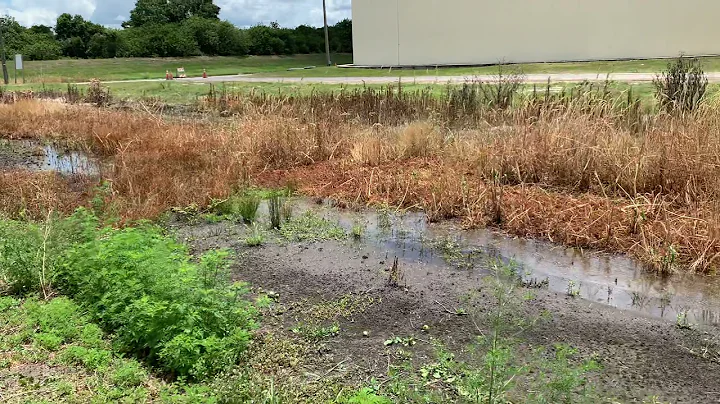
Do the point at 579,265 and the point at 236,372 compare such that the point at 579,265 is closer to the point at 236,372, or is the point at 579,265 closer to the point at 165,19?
the point at 236,372

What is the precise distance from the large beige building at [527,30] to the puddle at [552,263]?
29284 millimetres

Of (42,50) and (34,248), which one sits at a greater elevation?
(42,50)

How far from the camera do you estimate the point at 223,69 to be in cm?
4275

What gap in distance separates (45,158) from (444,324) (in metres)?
9.75

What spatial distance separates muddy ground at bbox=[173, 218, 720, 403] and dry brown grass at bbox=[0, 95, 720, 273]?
129cm

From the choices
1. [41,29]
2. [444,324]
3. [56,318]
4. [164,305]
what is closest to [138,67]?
[41,29]

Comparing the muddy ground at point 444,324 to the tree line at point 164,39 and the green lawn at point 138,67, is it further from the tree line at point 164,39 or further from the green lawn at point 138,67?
the tree line at point 164,39

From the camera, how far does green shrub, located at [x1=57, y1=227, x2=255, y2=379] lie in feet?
11.5

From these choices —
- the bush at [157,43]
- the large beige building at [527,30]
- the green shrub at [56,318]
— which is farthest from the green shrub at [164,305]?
the bush at [157,43]

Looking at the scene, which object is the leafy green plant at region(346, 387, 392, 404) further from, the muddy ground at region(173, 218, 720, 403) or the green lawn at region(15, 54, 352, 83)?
the green lawn at region(15, 54, 352, 83)

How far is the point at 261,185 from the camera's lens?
8.35 metres

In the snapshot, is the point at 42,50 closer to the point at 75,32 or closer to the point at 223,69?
the point at 75,32

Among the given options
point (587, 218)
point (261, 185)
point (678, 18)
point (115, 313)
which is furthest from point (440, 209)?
point (678, 18)

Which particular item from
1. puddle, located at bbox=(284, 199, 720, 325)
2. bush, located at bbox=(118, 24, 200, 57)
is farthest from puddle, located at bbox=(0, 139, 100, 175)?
bush, located at bbox=(118, 24, 200, 57)
